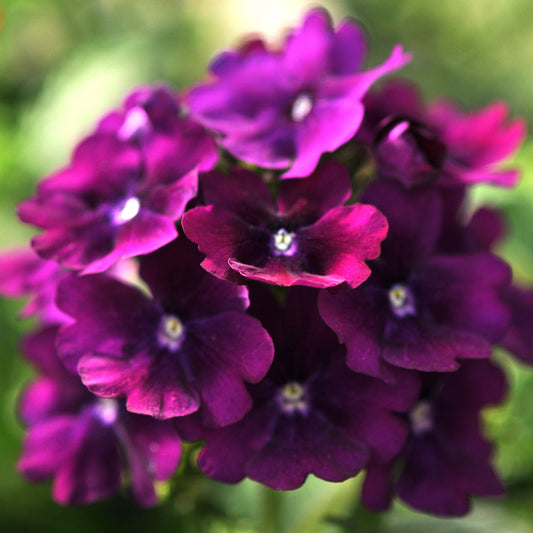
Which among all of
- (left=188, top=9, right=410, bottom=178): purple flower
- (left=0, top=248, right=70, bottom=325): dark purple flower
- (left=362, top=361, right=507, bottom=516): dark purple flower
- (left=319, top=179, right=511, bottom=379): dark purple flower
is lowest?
(left=362, top=361, right=507, bottom=516): dark purple flower

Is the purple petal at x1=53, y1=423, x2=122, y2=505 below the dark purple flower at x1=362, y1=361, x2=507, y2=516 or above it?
above

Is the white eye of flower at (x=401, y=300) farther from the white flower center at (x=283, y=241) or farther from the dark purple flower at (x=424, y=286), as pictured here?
the white flower center at (x=283, y=241)

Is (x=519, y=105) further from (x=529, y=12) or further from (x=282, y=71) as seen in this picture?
(x=282, y=71)

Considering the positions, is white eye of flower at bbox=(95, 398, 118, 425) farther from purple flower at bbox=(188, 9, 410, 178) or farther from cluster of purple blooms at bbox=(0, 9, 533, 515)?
purple flower at bbox=(188, 9, 410, 178)

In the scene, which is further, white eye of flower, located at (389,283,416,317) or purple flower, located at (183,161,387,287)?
white eye of flower, located at (389,283,416,317)

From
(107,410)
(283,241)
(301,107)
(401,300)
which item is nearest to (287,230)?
(283,241)

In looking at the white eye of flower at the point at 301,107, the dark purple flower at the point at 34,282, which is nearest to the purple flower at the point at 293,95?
the white eye of flower at the point at 301,107

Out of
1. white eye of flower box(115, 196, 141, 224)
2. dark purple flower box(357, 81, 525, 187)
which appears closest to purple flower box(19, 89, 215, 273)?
white eye of flower box(115, 196, 141, 224)
